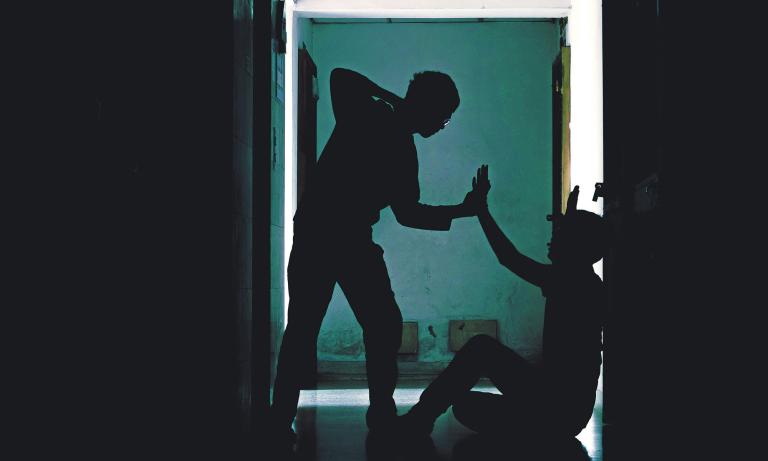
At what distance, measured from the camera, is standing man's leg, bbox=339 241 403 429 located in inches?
115

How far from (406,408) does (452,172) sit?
2687mm

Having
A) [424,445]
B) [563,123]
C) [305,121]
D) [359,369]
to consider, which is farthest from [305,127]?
[424,445]

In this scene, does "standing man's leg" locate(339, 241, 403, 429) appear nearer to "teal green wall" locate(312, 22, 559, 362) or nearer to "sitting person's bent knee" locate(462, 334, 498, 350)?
"sitting person's bent knee" locate(462, 334, 498, 350)

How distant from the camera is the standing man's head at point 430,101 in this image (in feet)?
9.37

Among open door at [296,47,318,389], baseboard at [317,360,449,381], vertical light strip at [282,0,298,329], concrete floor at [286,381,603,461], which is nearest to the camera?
concrete floor at [286,381,603,461]

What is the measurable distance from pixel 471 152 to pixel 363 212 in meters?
3.33

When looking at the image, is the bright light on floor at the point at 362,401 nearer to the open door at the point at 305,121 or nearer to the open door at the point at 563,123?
the open door at the point at 305,121

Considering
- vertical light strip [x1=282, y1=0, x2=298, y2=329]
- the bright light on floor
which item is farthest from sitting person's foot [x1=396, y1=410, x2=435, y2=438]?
vertical light strip [x1=282, y1=0, x2=298, y2=329]

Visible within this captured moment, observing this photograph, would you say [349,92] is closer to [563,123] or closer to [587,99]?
[587,99]

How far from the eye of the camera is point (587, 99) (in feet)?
14.2

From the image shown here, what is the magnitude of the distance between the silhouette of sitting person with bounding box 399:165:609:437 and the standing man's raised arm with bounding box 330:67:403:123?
1.63 feet
